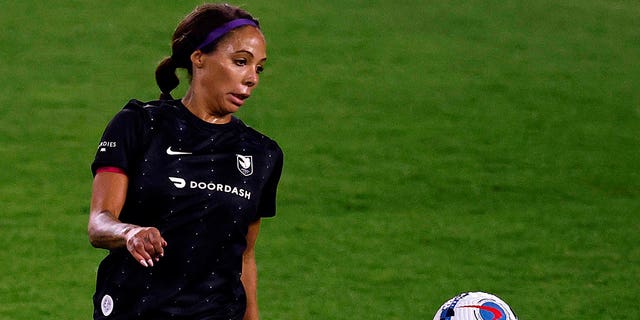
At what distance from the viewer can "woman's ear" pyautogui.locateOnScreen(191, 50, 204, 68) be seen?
3604 millimetres

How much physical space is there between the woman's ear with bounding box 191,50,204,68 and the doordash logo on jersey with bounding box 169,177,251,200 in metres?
0.34

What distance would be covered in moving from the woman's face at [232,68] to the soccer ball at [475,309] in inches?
51.5

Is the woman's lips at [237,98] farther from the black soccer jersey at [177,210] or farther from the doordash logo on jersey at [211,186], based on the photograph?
the doordash logo on jersey at [211,186]

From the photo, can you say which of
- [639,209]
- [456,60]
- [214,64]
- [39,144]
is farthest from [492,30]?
[214,64]

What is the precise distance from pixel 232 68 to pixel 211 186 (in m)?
0.33

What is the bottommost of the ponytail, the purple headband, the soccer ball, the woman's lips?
the soccer ball

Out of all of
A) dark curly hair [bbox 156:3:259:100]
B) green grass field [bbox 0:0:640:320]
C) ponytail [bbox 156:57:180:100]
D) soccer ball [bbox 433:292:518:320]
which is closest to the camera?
dark curly hair [bbox 156:3:259:100]

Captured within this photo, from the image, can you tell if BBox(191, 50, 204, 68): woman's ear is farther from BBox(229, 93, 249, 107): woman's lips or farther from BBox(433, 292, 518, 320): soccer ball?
BBox(433, 292, 518, 320): soccer ball

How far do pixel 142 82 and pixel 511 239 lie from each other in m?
3.96

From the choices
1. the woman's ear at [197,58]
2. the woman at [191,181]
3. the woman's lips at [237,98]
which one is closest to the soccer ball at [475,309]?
the woman at [191,181]

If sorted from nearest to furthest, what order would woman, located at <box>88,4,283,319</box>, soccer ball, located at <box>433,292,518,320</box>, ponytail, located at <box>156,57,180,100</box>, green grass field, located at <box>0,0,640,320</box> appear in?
woman, located at <box>88,4,283,319</box>, ponytail, located at <box>156,57,180,100</box>, soccer ball, located at <box>433,292,518,320</box>, green grass field, located at <box>0,0,640,320</box>

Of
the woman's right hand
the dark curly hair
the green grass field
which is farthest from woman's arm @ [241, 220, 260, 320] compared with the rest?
the green grass field

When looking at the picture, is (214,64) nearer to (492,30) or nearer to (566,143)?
(566,143)

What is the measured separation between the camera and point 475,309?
445 centimetres
